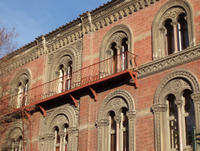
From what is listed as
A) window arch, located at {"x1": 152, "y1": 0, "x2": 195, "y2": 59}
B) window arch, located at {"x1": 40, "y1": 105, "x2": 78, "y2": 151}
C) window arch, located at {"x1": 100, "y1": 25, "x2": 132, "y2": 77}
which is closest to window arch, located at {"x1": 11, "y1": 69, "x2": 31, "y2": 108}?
window arch, located at {"x1": 40, "y1": 105, "x2": 78, "y2": 151}

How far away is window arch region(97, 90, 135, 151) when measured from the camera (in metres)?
17.9

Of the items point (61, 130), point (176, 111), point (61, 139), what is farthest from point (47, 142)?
point (176, 111)

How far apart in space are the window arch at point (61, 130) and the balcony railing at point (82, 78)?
1214 millimetres

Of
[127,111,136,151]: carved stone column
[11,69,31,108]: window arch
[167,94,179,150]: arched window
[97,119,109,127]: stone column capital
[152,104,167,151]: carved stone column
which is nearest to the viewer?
[167,94,179,150]: arched window

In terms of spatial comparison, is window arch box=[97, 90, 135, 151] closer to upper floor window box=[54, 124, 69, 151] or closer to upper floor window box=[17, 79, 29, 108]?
upper floor window box=[54, 124, 69, 151]

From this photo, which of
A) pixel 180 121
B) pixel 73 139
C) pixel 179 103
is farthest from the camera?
pixel 73 139

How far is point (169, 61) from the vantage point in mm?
17219

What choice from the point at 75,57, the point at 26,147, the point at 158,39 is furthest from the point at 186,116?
the point at 26,147

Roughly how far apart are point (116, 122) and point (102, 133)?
96 cm

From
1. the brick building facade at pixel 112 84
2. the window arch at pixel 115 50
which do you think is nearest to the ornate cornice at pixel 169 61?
the brick building facade at pixel 112 84

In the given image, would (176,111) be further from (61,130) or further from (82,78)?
(61,130)

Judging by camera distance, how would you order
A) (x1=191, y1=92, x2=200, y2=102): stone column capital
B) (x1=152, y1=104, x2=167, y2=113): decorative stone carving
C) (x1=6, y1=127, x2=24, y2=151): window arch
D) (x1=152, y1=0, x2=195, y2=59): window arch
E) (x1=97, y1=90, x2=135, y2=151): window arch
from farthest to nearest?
(x1=6, y1=127, x2=24, y2=151): window arch
(x1=97, y1=90, x2=135, y2=151): window arch
(x1=152, y1=0, x2=195, y2=59): window arch
(x1=152, y1=104, x2=167, y2=113): decorative stone carving
(x1=191, y1=92, x2=200, y2=102): stone column capital

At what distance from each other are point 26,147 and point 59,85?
14.2ft

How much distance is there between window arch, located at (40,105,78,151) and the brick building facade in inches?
2.1
